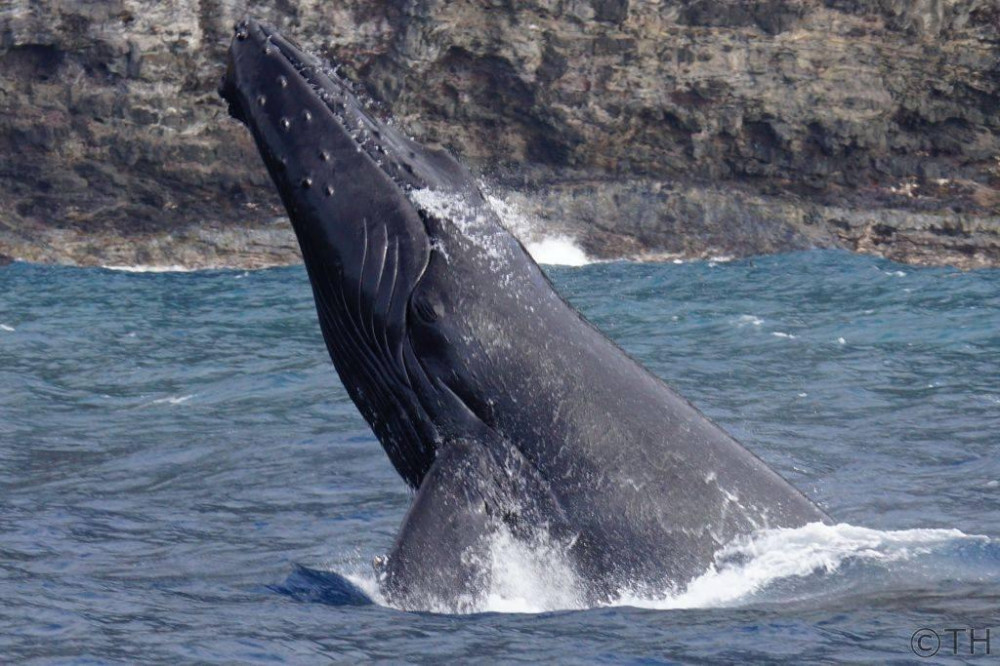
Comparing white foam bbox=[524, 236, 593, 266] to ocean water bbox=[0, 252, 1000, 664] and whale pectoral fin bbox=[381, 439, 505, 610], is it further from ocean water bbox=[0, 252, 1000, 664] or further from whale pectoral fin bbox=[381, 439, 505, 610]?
whale pectoral fin bbox=[381, 439, 505, 610]

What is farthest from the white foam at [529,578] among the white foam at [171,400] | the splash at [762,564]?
the white foam at [171,400]

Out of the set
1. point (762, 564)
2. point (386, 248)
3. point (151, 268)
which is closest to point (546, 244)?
point (151, 268)

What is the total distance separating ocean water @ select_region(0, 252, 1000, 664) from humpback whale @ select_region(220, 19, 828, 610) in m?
0.21

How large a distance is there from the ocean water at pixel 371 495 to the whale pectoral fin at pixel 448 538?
133 millimetres

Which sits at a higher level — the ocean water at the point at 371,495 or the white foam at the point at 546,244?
the ocean water at the point at 371,495

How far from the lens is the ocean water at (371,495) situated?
18.1 feet

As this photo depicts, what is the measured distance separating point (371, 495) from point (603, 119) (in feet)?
69.0

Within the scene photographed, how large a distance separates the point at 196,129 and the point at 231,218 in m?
2.01

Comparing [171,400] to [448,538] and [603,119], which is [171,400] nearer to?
[448,538]

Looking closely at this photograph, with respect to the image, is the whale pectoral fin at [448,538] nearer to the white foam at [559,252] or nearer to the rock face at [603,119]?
the white foam at [559,252]

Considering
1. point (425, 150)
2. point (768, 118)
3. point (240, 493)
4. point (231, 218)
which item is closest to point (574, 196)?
point (768, 118)

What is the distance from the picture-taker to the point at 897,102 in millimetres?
29172

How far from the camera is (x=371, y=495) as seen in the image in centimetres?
887

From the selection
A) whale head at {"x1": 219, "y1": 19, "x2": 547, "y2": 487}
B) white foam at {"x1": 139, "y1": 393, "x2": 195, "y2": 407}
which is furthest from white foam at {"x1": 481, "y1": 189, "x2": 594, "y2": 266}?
whale head at {"x1": 219, "y1": 19, "x2": 547, "y2": 487}
